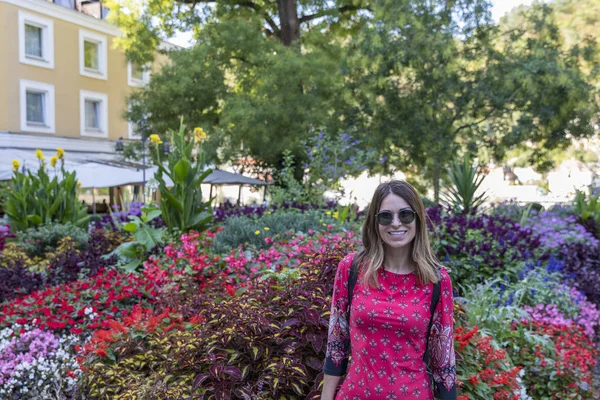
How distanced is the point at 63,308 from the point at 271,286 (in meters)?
2.04

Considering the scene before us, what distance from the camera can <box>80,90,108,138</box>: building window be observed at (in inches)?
1022

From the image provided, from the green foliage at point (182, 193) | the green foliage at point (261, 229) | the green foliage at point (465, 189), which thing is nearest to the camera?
the green foliage at point (261, 229)

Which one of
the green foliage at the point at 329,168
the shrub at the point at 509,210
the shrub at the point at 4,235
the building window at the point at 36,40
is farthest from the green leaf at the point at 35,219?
the building window at the point at 36,40

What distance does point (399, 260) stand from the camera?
2.21 meters

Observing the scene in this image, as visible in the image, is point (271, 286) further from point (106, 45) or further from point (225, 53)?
point (106, 45)

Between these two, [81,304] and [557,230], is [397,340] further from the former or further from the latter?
[557,230]

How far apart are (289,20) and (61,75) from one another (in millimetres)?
10903

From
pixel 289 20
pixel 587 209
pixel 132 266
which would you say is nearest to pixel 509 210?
pixel 587 209

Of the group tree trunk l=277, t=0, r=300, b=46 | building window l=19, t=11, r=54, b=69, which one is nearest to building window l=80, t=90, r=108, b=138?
building window l=19, t=11, r=54, b=69

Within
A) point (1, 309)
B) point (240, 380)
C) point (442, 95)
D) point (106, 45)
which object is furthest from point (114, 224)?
point (106, 45)

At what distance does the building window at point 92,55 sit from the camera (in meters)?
25.5

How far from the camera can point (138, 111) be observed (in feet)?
64.0

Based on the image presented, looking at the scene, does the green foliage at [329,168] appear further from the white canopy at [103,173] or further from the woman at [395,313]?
the woman at [395,313]

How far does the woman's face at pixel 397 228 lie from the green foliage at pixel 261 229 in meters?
4.32
